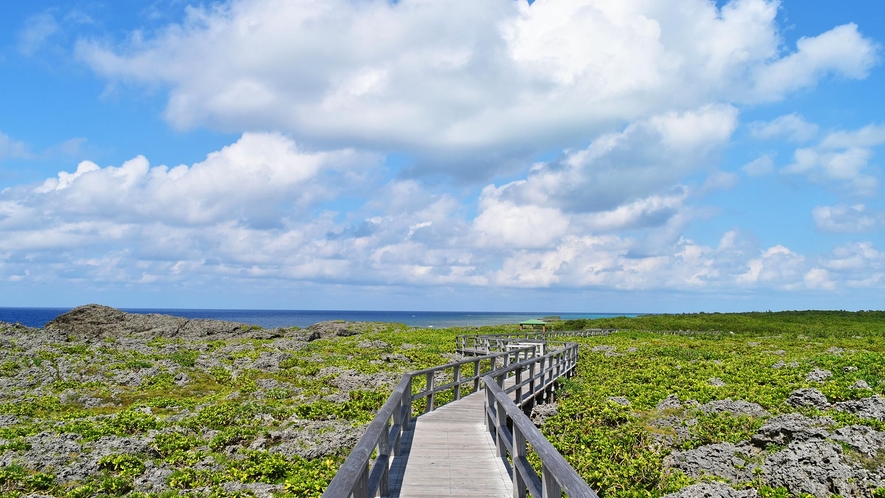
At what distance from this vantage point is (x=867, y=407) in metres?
13.5

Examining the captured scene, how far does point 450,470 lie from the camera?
879 cm

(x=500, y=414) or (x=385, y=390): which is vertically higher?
(x=500, y=414)

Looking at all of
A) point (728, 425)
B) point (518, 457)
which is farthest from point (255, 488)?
point (728, 425)

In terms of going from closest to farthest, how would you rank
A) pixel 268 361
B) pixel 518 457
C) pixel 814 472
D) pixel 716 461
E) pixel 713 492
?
pixel 518 457
pixel 713 492
pixel 814 472
pixel 716 461
pixel 268 361

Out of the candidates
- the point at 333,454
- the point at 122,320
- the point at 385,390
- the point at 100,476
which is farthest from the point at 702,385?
the point at 122,320

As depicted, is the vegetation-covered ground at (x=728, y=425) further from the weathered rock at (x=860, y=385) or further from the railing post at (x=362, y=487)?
the railing post at (x=362, y=487)

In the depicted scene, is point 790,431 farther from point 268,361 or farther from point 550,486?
point 268,361

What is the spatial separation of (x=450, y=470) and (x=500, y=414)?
128 centimetres

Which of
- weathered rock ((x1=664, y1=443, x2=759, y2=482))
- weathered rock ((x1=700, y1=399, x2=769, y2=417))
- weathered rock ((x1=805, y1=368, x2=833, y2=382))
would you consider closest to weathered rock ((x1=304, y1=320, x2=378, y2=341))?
weathered rock ((x1=700, y1=399, x2=769, y2=417))

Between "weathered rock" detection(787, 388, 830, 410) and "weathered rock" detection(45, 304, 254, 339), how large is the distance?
4562 centimetres

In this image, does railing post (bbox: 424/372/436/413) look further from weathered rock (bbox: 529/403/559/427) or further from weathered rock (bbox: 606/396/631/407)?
weathered rock (bbox: 606/396/631/407)

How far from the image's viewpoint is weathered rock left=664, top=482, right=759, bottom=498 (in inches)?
373

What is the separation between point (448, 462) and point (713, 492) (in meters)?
4.86

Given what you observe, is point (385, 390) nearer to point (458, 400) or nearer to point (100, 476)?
point (458, 400)
